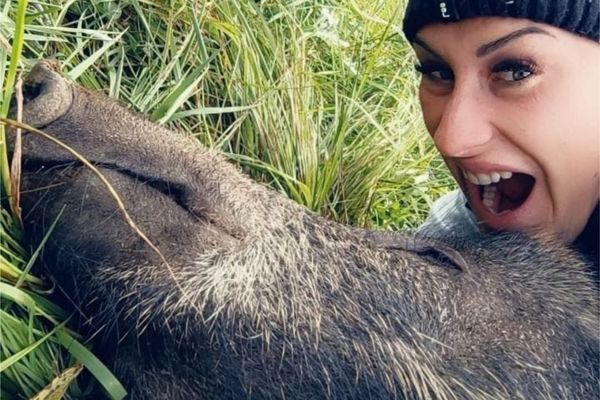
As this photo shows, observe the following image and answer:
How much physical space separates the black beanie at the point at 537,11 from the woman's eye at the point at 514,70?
4.4 inches

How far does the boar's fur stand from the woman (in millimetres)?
414

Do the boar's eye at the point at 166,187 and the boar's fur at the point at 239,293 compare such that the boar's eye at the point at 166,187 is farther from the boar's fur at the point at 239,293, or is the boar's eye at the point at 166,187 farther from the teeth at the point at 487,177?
the teeth at the point at 487,177

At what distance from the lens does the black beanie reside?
2.24 meters

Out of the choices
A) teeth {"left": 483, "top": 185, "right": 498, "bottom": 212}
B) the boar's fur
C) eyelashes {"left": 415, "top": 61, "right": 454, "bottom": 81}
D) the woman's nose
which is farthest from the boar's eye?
teeth {"left": 483, "top": 185, "right": 498, "bottom": 212}

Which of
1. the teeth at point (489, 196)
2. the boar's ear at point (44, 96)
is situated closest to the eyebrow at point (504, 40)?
the teeth at point (489, 196)

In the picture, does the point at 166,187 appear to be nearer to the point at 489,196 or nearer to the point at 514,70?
the point at 514,70

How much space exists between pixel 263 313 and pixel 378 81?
2.65 m

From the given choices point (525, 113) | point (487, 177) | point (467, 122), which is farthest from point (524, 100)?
point (487, 177)

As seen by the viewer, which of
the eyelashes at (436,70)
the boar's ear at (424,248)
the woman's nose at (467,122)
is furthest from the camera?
the eyelashes at (436,70)

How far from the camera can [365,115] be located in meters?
4.00

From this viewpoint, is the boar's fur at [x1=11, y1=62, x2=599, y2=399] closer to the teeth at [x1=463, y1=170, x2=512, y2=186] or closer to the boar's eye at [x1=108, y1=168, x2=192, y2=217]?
the boar's eye at [x1=108, y1=168, x2=192, y2=217]

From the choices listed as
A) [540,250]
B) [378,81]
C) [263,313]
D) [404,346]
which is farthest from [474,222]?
[378,81]

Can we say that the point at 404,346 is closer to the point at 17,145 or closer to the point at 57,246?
the point at 57,246

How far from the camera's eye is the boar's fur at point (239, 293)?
179 centimetres
